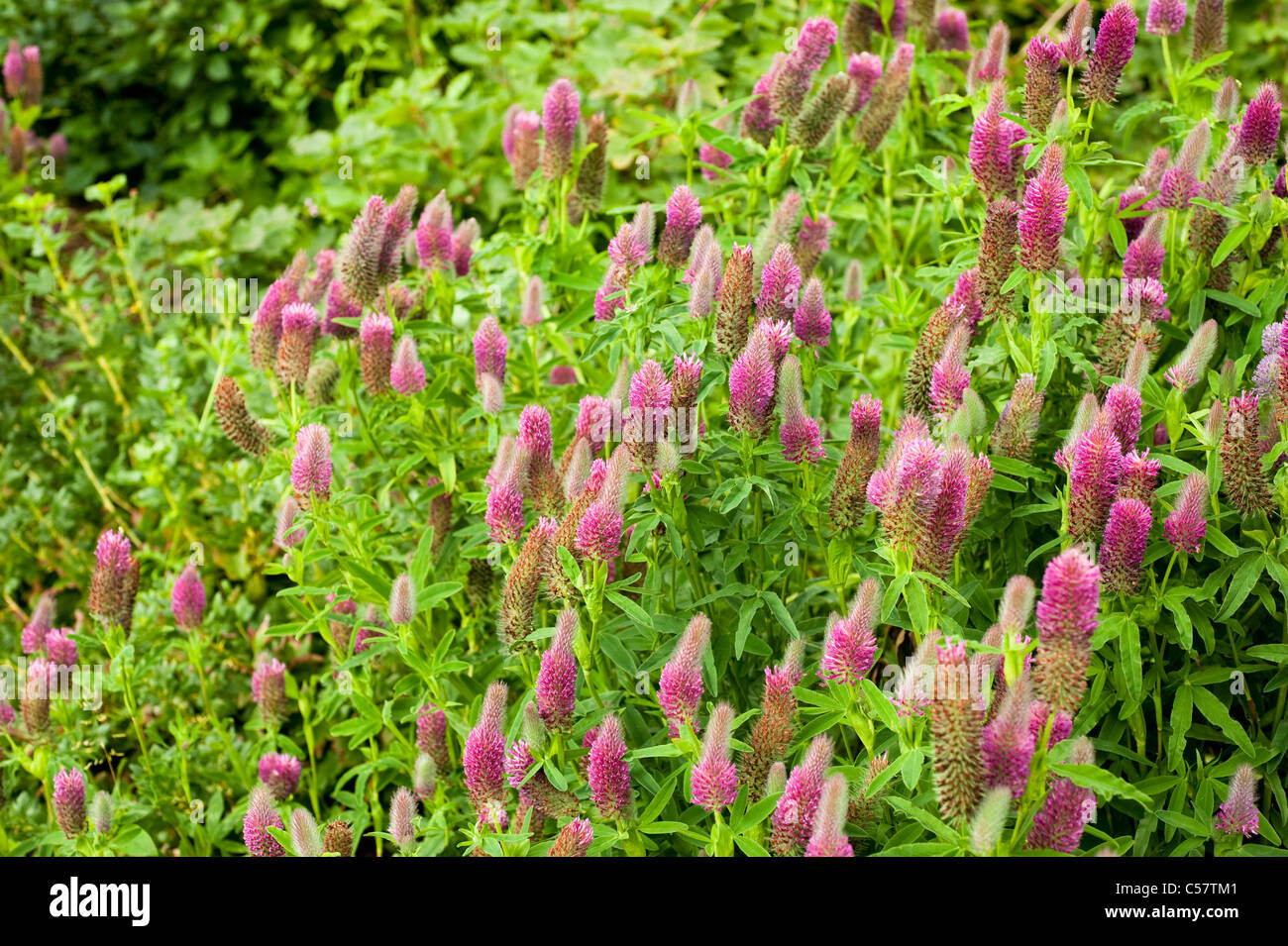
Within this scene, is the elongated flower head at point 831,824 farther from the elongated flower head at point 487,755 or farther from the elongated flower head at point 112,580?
the elongated flower head at point 112,580

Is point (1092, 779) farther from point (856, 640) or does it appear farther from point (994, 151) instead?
point (994, 151)

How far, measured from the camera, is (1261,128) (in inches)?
93.8

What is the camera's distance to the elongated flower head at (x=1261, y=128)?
7.79 ft

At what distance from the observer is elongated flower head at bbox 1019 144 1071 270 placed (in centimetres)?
214

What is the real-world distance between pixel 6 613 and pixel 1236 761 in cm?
345

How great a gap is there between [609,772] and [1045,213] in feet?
3.76

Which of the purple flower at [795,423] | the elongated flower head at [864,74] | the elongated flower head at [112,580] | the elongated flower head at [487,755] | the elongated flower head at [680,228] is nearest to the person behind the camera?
the elongated flower head at [487,755]

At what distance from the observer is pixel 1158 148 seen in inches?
102

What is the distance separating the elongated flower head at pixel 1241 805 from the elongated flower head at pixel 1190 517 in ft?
1.10

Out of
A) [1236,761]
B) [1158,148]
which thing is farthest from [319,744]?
[1158,148]

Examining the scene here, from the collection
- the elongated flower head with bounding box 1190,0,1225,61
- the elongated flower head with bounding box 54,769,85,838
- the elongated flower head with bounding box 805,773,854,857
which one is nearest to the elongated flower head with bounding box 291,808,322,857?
the elongated flower head with bounding box 54,769,85,838

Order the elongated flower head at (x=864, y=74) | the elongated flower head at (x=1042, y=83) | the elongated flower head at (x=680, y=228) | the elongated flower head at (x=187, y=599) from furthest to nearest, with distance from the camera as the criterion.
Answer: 1. the elongated flower head at (x=864, y=74)
2. the elongated flower head at (x=187, y=599)
3. the elongated flower head at (x=680, y=228)
4. the elongated flower head at (x=1042, y=83)

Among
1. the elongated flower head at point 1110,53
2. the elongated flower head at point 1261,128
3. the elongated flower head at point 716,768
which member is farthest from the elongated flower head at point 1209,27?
the elongated flower head at point 716,768

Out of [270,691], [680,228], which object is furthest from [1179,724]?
[270,691]
